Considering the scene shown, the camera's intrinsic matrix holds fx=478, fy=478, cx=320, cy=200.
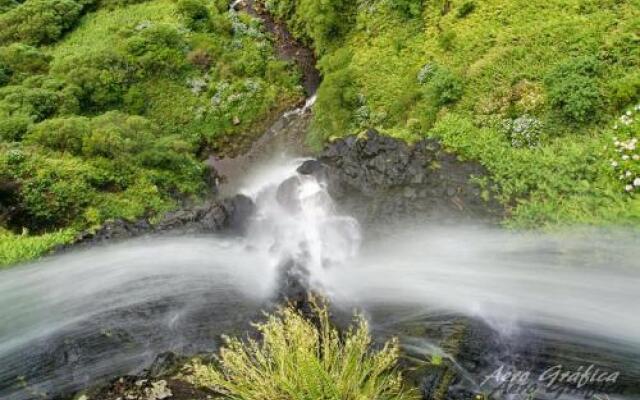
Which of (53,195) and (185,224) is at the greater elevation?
(53,195)

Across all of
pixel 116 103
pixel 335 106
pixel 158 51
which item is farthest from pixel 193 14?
pixel 335 106

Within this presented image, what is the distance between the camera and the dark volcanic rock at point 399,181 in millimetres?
11672

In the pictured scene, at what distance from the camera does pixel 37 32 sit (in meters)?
23.8

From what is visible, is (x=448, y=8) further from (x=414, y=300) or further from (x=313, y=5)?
(x=414, y=300)

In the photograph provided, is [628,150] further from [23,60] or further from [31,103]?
[23,60]

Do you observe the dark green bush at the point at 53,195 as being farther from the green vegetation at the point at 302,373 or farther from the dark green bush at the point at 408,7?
the dark green bush at the point at 408,7

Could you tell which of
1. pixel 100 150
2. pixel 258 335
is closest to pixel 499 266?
pixel 258 335

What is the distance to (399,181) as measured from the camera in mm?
12562

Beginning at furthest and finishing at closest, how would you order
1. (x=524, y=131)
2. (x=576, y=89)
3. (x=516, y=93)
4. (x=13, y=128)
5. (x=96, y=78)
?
1. (x=96, y=78)
2. (x=13, y=128)
3. (x=516, y=93)
4. (x=524, y=131)
5. (x=576, y=89)

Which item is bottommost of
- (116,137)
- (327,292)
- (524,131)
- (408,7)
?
(327,292)

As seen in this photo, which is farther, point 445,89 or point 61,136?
point 61,136

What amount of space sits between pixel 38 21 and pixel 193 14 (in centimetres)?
817

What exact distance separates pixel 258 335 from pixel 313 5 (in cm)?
1489

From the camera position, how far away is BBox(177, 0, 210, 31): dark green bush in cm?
2269
